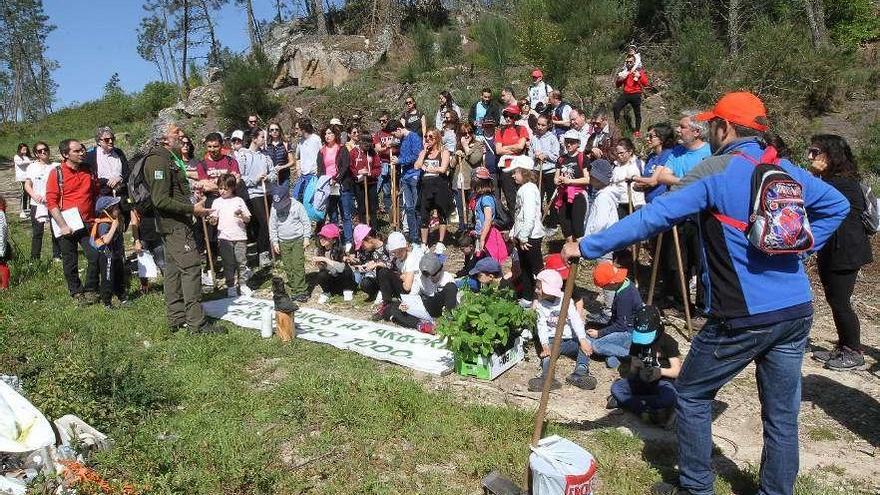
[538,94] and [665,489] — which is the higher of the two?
[538,94]

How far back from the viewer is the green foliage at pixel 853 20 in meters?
18.6

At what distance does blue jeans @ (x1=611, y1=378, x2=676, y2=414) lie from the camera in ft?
16.0

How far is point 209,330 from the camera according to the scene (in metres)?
7.13

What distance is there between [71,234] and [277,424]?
490 centimetres

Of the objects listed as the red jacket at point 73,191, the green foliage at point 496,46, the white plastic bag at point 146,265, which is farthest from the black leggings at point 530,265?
the green foliage at point 496,46

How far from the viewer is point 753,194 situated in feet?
10.3

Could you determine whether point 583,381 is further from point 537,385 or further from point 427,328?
point 427,328

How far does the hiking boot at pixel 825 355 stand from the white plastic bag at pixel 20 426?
650cm

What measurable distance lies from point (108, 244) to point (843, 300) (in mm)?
8459

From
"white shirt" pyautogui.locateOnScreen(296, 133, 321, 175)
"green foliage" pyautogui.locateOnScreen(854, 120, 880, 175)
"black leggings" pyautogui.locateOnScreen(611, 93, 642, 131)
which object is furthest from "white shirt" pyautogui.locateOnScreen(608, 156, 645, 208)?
"green foliage" pyautogui.locateOnScreen(854, 120, 880, 175)

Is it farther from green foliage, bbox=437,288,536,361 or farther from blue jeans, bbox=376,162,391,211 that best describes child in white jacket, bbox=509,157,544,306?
blue jeans, bbox=376,162,391,211

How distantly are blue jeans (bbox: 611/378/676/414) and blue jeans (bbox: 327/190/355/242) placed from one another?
639 centimetres

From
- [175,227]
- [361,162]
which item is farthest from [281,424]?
[361,162]

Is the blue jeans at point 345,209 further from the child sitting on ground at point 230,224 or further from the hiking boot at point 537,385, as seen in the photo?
the hiking boot at point 537,385
